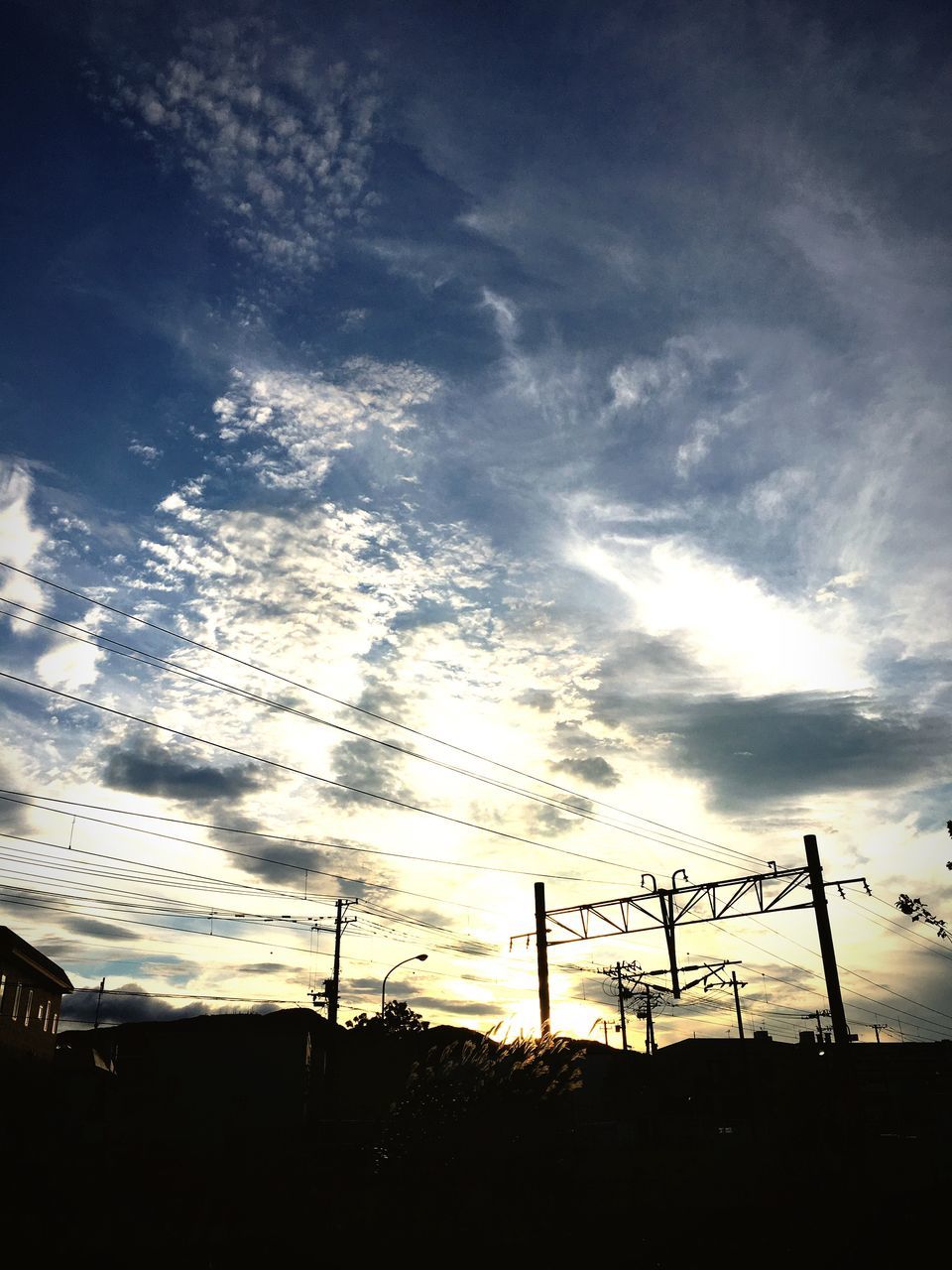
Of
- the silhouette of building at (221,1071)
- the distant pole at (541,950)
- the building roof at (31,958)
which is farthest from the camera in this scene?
the silhouette of building at (221,1071)

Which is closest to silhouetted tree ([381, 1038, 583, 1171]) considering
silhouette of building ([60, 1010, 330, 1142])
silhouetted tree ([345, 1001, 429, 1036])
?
silhouette of building ([60, 1010, 330, 1142])

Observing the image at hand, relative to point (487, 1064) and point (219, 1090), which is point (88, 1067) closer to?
point (219, 1090)

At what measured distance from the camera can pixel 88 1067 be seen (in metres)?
35.4

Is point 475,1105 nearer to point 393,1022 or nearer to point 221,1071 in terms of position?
point 221,1071

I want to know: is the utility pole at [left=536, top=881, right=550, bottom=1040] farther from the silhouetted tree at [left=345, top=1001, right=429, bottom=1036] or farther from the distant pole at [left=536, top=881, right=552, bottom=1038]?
the silhouetted tree at [left=345, top=1001, right=429, bottom=1036]

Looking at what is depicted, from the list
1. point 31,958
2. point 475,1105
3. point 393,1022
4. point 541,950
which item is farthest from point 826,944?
point 393,1022

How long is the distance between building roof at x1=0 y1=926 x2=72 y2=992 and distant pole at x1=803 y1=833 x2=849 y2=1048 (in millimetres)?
28591

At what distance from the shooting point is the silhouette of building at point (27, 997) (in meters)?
31.6

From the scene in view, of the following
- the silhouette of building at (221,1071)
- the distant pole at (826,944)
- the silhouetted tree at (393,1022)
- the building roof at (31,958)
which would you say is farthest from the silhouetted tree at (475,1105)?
the silhouetted tree at (393,1022)

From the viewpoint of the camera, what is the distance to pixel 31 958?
34062 mm

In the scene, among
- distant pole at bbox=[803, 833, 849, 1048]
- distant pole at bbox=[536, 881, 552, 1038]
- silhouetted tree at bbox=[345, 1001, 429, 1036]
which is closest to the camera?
distant pole at bbox=[803, 833, 849, 1048]

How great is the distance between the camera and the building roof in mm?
31234

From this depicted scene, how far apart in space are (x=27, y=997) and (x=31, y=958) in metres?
2.14

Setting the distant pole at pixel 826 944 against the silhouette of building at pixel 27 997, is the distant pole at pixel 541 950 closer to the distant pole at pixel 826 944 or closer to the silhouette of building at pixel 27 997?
the distant pole at pixel 826 944
